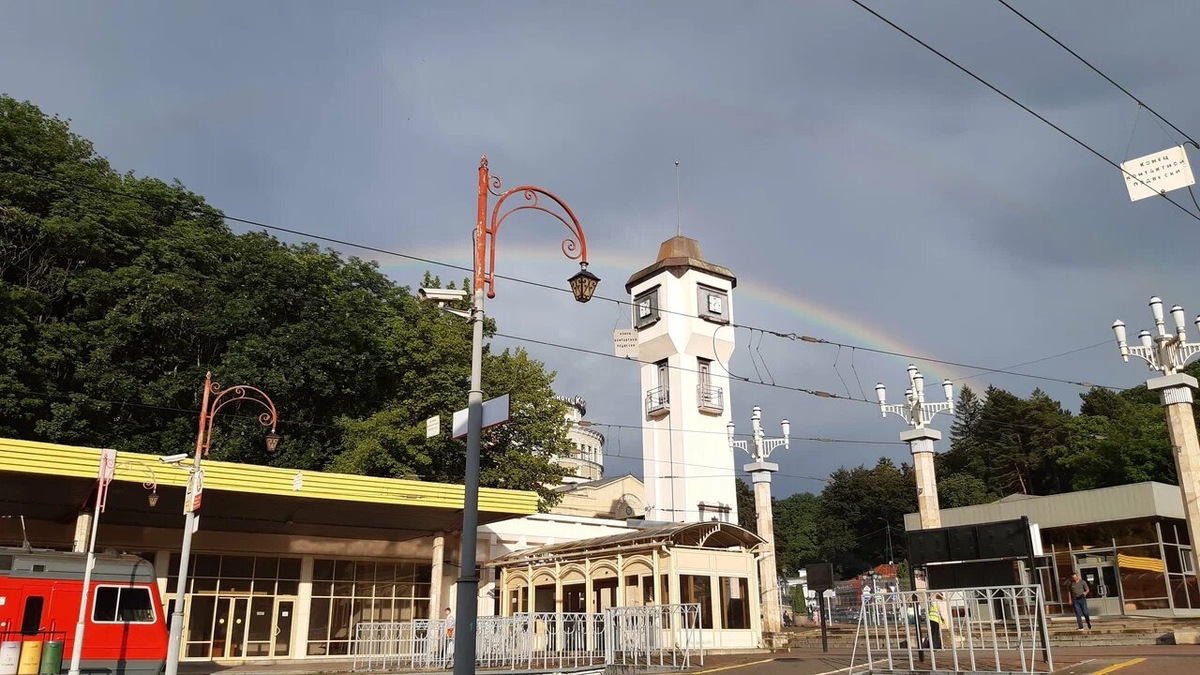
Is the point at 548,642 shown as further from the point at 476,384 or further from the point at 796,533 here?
the point at 796,533

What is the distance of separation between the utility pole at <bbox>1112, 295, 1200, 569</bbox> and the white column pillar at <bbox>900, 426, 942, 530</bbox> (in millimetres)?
6904

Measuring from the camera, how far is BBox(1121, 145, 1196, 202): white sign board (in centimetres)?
1428

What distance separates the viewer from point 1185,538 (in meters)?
34.1

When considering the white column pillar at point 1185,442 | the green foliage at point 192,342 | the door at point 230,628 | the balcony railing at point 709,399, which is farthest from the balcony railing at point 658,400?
the white column pillar at point 1185,442

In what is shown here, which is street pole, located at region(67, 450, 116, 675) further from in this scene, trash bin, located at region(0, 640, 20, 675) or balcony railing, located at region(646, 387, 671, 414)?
balcony railing, located at region(646, 387, 671, 414)

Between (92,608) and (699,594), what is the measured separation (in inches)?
615

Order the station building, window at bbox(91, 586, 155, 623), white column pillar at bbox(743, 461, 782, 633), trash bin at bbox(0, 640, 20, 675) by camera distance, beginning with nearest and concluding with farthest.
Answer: trash bin at bbox(0, 640, 20, 675)
window at bbox(91, 586, 155, 623)
white column pillar at bbox(743, 461, 782, 633)
the station building

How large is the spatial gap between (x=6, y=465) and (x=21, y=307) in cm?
1402

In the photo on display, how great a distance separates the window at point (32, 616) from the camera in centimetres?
1727

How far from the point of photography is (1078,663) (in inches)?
620

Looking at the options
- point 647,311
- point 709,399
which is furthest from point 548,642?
point 647,311

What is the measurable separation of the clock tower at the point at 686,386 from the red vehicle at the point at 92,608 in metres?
29.2

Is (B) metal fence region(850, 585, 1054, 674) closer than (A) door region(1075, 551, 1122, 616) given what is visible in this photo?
Yes

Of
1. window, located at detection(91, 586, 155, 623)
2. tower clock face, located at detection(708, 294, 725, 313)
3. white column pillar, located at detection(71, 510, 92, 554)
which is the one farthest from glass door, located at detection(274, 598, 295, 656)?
tower clock face, located at detection(708, 294, 725, 313)
